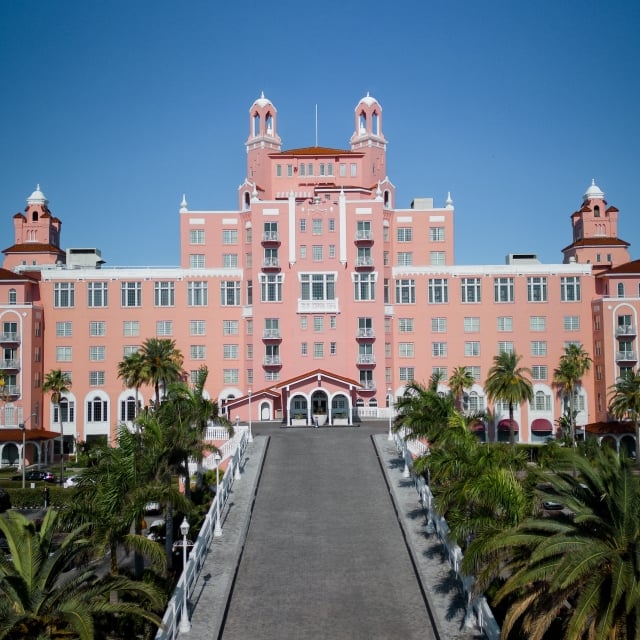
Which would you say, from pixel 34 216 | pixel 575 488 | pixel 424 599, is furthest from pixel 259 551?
pixel 34 216

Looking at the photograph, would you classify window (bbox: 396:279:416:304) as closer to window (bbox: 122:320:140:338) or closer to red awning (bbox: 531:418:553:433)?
red awning (bbox: 531:418:553:433)

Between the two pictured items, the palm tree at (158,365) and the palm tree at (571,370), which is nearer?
the palm tree at (158,365)

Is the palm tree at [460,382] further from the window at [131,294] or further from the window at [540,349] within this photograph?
the window at [131,294]

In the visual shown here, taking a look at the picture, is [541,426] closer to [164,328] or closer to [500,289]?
[500,289]

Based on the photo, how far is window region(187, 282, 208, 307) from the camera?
7269 centimetres

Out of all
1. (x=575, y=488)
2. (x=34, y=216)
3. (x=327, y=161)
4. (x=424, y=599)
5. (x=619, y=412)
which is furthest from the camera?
(x=34, y=216)

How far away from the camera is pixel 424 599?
25062 millimetres

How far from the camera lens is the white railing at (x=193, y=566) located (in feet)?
71.8

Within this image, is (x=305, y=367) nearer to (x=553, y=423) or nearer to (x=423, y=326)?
(x=423, y=326)

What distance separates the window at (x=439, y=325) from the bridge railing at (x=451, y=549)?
28.7 metres

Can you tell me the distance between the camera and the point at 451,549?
2686 centimetres

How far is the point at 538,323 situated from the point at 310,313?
66.8 feet

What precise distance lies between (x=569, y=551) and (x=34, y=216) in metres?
84.9

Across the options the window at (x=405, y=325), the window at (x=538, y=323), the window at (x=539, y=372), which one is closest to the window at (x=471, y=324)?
the window at (x=538, y=323)
